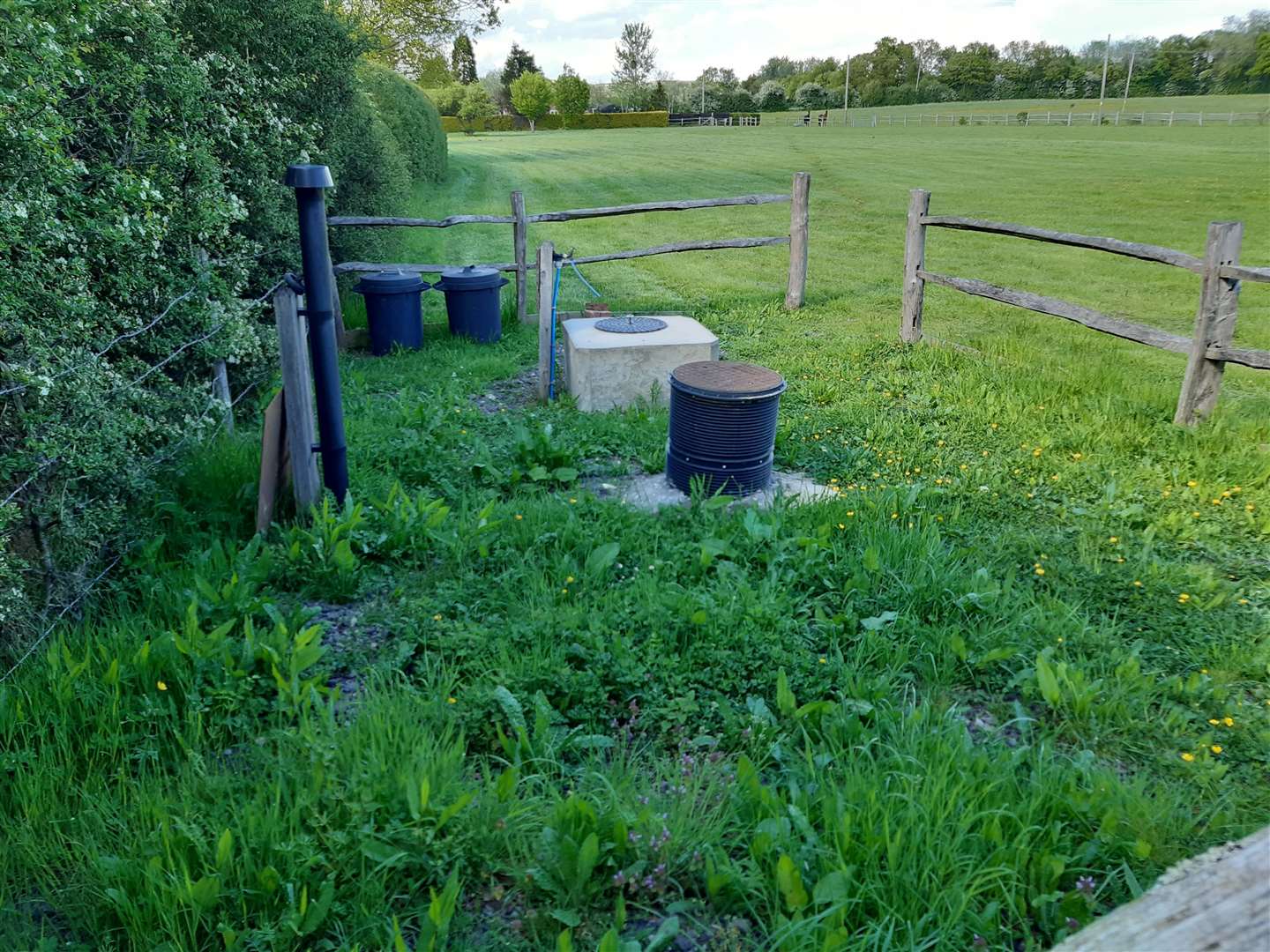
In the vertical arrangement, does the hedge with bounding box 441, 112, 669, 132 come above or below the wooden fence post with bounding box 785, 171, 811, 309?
→ above

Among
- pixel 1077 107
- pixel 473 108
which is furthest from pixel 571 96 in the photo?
pixel 1077 107

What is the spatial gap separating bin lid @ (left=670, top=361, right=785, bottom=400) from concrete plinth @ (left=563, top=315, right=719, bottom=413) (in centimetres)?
124

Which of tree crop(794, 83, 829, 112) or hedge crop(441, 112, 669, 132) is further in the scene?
tree crop(794, 83, 829, 112)

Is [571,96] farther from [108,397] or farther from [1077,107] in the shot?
[108,397]

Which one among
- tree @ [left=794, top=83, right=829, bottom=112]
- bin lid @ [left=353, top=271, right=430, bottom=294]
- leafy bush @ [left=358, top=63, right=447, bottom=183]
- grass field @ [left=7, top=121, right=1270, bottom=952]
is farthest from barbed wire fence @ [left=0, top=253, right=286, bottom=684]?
tree @ [left=794, top=83, right=829, bottom=112]

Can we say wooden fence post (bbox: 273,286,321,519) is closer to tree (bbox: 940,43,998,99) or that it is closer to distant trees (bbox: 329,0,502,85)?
distant trees (bbox: 329,0,502,85)

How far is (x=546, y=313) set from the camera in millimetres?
7582

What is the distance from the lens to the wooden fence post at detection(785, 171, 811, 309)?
1078 cm

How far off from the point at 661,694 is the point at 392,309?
6.71 metres

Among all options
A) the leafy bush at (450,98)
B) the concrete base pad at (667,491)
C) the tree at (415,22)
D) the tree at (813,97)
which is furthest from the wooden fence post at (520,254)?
the tree at (813,97)

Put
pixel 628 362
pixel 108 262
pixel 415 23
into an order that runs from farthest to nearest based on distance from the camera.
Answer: pixel 415 23
pixel 628 362
pixel 108 262

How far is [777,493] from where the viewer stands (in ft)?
17.9

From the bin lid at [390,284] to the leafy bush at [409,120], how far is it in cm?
545

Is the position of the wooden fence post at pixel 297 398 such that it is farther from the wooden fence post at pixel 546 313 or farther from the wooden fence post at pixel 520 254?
the wooden fence post at pixel 520 254
